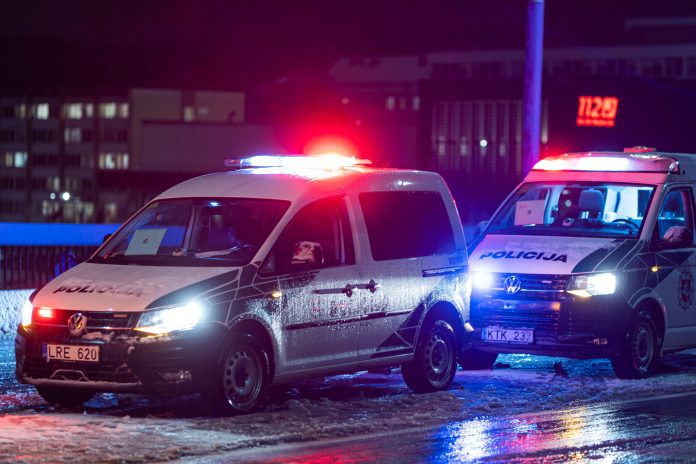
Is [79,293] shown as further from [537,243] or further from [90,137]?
[90,137]

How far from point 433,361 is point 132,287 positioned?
3.16 metres

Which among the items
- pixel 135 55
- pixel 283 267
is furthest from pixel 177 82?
pixel 283 267

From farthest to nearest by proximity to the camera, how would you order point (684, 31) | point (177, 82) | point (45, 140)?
point (45, 140) → point (177, 82) → point (684, 31)

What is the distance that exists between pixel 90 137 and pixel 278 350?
142915 mm

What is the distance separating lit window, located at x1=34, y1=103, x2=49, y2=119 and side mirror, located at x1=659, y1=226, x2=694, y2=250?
492ft

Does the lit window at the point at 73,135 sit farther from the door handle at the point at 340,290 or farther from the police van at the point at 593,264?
the door handle at the point at 340,290

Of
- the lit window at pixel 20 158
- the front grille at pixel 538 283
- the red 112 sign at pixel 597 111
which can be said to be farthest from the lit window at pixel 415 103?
the front grille at pixel 538 283

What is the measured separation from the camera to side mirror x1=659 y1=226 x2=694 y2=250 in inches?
532

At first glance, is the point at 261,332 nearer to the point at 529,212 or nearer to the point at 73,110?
the point at 529,212

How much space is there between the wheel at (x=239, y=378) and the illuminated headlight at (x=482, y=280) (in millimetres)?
3433

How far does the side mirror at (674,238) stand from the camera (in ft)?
44.4

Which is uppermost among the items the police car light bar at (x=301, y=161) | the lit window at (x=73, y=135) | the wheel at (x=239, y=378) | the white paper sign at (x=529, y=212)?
the lit window at (x=73, y=135)

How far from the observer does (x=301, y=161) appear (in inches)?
468

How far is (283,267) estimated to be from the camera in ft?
34.8
